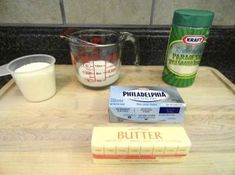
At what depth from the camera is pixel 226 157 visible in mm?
330

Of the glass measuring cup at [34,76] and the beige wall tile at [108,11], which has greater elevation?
the beige wall tile at [108,11]

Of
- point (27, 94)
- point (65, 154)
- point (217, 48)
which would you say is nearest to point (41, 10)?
point (27, 94)

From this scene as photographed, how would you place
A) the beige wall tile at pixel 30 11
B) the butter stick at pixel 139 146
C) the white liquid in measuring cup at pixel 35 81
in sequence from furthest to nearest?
the beige wall tile at pixel 30 11
the white liquid in measuring cup at pixel 35 81
the butter stick at pixel 139 146

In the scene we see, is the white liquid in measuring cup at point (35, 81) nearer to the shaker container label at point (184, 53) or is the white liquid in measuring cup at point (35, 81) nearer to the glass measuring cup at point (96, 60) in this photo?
the glass measuring cup at point (96, 60)

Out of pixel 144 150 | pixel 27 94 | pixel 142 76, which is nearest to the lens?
pixel 144 150

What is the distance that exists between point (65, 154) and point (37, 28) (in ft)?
1.48

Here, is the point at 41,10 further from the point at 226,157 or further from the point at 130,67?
the point at 226,157

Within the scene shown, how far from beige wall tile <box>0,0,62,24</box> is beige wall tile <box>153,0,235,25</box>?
317 mm

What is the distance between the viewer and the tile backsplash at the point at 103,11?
60cm

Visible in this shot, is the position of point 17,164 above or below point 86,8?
below

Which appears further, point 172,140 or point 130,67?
point 130,67

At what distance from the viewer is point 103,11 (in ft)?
2.02

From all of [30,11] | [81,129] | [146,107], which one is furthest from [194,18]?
[30,11]

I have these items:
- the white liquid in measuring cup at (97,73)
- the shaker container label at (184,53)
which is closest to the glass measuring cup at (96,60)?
the white liquid in measuring cup at (97,73)
